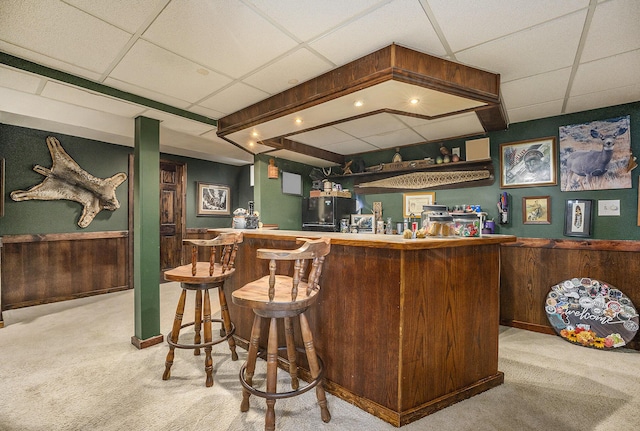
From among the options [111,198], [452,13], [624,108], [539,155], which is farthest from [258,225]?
[624,108]

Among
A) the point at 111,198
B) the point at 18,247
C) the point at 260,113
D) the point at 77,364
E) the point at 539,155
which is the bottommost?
the point at 77,364

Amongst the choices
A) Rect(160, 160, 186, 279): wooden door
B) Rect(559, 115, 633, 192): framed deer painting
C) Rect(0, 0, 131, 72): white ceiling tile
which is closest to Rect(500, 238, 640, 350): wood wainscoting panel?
Rect(559, 115, 633, 192): framed deer painting

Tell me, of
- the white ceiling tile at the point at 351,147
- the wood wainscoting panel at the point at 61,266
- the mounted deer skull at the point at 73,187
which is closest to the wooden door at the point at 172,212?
the wood wainscoting panel at the point at 61,266

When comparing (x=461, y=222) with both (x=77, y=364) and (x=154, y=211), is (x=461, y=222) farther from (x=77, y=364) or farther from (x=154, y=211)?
(x=77, y=364)

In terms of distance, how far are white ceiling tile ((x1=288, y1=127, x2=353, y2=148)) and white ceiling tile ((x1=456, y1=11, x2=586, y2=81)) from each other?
1.86 metres

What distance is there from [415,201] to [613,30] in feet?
9.76

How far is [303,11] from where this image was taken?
1804 mm

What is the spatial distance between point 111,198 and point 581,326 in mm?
6786

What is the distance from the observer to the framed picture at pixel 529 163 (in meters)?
3.65

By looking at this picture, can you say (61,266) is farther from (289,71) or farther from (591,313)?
(591,313)

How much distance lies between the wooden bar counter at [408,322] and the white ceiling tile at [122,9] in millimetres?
1838

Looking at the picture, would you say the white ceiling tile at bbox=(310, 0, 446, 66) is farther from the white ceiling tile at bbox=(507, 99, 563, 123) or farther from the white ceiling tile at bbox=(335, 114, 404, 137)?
the white ceiling tile at bbox=(507, 99, 563, 123)

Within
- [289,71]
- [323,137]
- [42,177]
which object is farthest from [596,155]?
[42,177]

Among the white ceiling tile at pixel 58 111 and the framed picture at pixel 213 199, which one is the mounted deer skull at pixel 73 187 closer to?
the white ceiling tile at pixel 58 111
